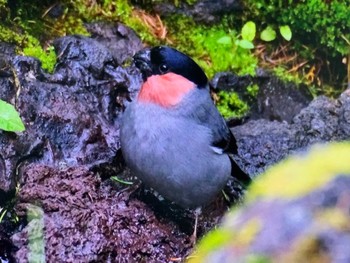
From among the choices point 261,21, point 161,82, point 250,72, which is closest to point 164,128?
point 161,82

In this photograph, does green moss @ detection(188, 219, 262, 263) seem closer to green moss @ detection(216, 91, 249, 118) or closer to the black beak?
the black beak

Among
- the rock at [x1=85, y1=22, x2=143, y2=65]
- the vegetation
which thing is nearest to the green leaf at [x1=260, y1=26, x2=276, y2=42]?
the vegetation

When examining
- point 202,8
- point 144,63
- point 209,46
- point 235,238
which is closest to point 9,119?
point 144,63

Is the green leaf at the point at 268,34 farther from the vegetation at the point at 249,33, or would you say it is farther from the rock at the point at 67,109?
the rock at the point at 67,109

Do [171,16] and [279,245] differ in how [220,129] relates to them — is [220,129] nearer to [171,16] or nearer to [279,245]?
[171,16]

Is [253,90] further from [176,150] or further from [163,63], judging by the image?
[176,150]

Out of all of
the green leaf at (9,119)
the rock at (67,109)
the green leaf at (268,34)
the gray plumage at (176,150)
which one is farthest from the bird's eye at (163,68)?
the green leaf at (268,34)
